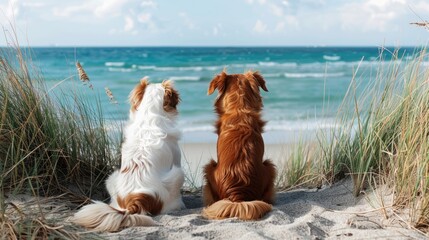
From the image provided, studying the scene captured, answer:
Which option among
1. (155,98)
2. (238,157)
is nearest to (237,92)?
(238,157)

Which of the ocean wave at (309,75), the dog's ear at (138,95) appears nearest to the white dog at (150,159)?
the dog's ear at (138,95)

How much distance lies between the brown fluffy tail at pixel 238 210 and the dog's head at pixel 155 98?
1.03 meters

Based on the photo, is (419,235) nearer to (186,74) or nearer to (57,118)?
(57,118)

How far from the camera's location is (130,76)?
29.2 m

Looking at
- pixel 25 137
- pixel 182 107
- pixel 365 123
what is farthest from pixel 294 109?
pixel 25 137

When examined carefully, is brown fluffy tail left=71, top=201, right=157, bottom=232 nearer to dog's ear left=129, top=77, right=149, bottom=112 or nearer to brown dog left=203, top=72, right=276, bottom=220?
brown dog left=203, top=72, right=276, bottom=220

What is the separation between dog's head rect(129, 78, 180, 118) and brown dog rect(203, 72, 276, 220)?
383 mm

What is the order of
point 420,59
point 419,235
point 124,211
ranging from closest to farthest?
point 419,235 < point 124,211 < point 420,59

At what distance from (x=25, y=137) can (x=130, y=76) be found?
24.1m

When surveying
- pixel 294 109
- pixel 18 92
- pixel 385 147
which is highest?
pixel 18 92

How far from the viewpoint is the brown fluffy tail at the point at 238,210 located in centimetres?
477

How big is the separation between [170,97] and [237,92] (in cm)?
62

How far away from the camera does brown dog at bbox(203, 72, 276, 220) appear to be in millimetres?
4952

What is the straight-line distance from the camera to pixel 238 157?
511 centimetres
